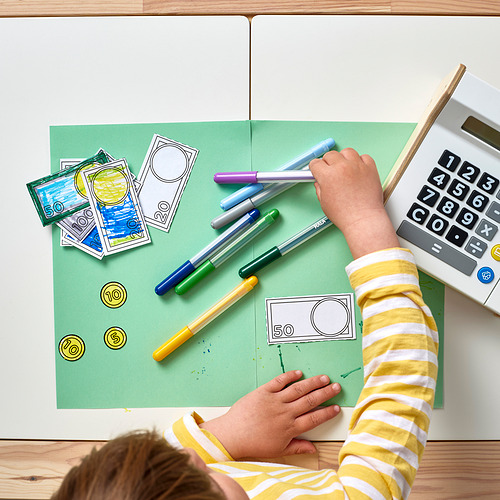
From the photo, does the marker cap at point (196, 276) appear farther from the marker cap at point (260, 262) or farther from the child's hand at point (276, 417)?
the child's hand at point (276, 417)

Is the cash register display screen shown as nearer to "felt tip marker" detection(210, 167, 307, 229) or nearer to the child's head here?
"felt tip marker" detection(210, 167, 307, 229)

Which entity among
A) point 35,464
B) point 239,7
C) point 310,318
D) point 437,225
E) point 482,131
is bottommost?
point 35,464

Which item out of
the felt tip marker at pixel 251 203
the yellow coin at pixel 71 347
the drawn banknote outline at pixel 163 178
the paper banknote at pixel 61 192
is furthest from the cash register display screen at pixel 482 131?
the yellow coin at pixel 71 347

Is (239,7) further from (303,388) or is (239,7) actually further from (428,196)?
(303,388)

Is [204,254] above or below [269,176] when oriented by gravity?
below

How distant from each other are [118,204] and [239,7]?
0.32 m

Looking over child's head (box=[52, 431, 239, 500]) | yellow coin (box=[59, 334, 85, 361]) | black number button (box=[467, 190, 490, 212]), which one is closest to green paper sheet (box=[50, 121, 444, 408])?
yellow coin (box=[59, 334, 85, 361])

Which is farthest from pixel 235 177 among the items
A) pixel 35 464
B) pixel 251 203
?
pixel 35 464

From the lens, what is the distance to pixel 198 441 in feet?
2.01

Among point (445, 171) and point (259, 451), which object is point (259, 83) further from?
point (259, 451)

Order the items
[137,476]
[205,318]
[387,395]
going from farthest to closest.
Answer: [205,318] < [387,395] < [137,476]

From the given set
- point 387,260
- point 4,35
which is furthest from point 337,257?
point 4,35

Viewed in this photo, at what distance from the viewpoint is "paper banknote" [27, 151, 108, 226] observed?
0.67 m

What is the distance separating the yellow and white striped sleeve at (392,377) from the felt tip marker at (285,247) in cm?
9
